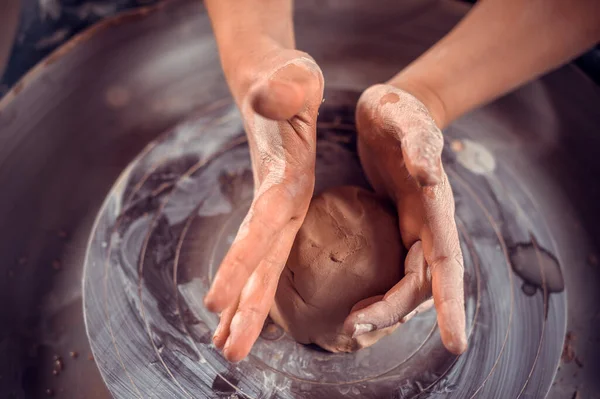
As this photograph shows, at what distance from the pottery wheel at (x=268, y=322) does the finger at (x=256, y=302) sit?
0.26 metres

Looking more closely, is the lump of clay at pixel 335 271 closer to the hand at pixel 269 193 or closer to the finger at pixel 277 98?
the hand at pixel 269 193

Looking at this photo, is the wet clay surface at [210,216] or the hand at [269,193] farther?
the wet clay surface at [210,216]

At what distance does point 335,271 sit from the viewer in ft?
3.99

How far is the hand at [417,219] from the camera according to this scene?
0.94 m

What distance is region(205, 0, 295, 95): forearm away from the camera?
142 cm

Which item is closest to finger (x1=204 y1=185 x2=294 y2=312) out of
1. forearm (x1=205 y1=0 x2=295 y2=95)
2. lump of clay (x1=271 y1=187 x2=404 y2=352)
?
lump of clay (x1=271 y1=187 x2=404 y2=352)

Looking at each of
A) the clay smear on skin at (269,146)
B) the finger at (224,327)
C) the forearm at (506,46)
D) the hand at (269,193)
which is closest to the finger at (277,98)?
the hand at (269,193)

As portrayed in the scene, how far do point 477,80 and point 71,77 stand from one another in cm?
143

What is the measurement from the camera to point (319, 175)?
1587mm

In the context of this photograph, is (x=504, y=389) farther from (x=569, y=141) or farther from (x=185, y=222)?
(x=185, y=222)

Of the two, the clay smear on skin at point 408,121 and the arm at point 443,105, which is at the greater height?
the clay smear on skin at point 408,121

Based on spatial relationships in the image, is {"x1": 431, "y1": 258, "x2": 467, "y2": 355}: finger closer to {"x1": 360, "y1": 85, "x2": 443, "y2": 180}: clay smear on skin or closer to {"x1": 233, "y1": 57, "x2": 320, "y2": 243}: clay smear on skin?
{"x1": 360, "y1": 85, "x2": 443, "y2": 180}: clay smear on skin

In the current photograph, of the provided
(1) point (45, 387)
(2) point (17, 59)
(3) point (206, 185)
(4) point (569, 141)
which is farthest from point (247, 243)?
(2) point (17, 59)

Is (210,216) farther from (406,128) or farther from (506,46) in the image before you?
(506,46)
